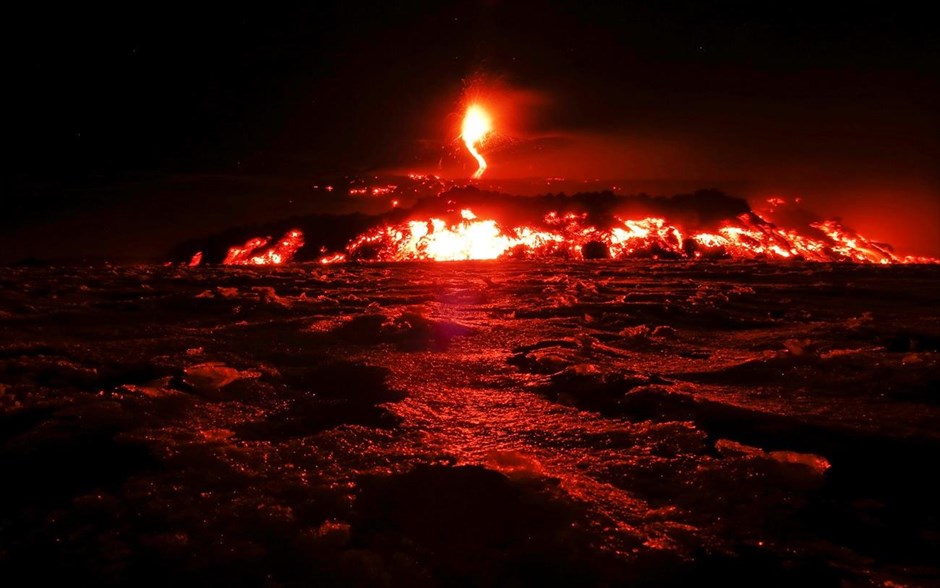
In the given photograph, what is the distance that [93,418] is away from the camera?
12.2ft

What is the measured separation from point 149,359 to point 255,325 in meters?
2.24

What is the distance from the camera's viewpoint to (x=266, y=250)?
8762cm

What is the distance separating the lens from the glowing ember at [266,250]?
83688mm

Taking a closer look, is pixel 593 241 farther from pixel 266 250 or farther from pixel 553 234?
pixel 266 250

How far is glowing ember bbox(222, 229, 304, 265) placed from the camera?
8369 centimetres

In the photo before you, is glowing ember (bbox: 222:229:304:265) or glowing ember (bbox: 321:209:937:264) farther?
glowing ember (bbox: 222:229:304:265)

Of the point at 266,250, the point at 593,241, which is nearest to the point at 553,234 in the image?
the point at 593,241

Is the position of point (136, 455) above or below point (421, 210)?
below

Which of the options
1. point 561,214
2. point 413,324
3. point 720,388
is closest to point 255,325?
point 413,324

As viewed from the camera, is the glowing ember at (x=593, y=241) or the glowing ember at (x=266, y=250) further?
the glowing ember at (x=266, y=250)

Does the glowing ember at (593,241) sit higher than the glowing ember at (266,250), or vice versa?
the glowing ember at (593,241)

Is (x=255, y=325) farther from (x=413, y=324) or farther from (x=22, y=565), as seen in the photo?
(x=22, y=565)

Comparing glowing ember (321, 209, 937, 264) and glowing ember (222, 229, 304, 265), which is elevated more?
glowing ember (321, 209, 937, 264)

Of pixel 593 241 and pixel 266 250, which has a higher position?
pixel 593 241
